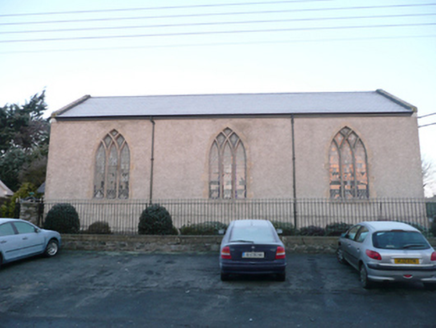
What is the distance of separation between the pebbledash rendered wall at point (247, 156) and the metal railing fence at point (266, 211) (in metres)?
0.14

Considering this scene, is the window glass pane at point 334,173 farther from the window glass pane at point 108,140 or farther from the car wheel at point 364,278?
the window glass pane at point 108,140

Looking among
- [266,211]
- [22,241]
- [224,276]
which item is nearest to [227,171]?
[266,211]

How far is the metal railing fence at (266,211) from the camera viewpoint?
14.7 m

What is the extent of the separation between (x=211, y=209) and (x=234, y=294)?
7.75 m

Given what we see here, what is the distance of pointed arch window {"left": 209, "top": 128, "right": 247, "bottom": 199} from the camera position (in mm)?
16344

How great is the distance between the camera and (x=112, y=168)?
17.1 m

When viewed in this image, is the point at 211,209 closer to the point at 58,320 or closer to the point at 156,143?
the point at 156,143

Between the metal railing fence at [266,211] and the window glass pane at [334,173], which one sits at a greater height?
the window glass pane at [334,173]

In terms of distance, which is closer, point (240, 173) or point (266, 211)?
point (266, 211)

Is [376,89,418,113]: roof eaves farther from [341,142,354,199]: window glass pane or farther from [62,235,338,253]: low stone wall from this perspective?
[62,235,338,253]: low stone wall

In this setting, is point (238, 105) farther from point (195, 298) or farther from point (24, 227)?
point (195, 298)

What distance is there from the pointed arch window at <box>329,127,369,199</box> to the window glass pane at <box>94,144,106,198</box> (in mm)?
12020

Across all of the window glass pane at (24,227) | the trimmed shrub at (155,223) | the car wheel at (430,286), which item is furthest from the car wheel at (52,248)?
the car wheel at (430,286)

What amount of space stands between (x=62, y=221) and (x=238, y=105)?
11194mm
